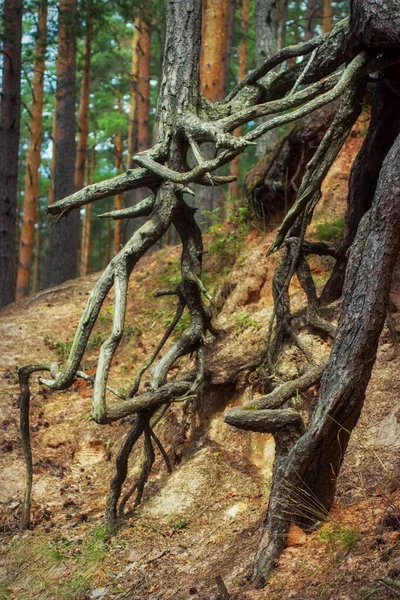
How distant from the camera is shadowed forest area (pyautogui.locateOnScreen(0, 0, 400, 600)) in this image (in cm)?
446

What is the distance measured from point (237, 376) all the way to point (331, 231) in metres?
2.40

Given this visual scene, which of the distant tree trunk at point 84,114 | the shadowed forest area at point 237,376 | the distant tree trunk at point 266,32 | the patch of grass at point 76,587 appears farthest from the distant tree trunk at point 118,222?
the patch of grass at point 76,587

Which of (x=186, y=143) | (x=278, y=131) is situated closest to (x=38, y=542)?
(x=186, y=143)

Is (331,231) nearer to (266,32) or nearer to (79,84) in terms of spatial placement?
(266,32)

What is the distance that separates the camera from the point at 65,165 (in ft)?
52.4

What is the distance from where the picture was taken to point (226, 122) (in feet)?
19.9

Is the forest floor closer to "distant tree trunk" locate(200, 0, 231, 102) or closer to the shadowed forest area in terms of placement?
the shadowed forest area

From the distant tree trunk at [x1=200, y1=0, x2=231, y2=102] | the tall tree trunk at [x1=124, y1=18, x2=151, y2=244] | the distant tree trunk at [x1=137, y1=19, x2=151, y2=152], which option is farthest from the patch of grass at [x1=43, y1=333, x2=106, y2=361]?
the distant tree trunk at [x1=137, y1=19, x2=151, y2=152]

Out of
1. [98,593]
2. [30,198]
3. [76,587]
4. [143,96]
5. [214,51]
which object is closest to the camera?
[98,593]

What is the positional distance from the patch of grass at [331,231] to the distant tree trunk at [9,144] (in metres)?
6.65

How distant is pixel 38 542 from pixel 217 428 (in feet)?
6.55

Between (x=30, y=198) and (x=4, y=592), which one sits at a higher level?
(x=30, y=198)

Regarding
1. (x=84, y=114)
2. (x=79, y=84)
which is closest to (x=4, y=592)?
(x=84, y=114)

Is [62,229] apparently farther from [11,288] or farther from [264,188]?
[264,188]
